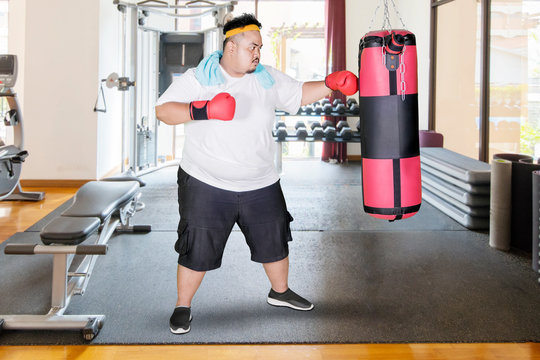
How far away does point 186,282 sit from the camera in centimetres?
206

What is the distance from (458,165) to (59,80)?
12.0 feet

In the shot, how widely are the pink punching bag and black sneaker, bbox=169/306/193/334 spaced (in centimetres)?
83

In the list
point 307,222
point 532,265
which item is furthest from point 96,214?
point 532,265

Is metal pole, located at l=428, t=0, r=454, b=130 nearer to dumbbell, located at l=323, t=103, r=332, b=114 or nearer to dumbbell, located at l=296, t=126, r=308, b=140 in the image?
dumbbell, located at l=323, t=103, r=332, b=114

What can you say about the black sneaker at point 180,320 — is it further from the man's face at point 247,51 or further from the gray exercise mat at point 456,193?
the gray exercise mat at point 456,193

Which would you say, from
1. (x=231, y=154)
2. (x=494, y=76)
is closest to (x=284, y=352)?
(x=231, y=154)

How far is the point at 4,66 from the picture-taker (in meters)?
3.99

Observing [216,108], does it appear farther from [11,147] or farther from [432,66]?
[432,66]

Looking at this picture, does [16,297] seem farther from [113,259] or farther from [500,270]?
[500,270]

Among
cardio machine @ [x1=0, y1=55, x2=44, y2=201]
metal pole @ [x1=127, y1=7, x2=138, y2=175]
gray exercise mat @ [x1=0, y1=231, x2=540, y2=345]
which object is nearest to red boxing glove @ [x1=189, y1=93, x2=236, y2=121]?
gray exercise mat @ [x1=0, y1=231, x2=540, y2=345]

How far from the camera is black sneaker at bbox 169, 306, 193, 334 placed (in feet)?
6.58

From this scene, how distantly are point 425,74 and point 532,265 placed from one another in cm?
360

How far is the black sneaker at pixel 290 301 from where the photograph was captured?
2238 millimetres

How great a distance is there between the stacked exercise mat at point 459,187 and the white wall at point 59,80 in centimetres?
314
